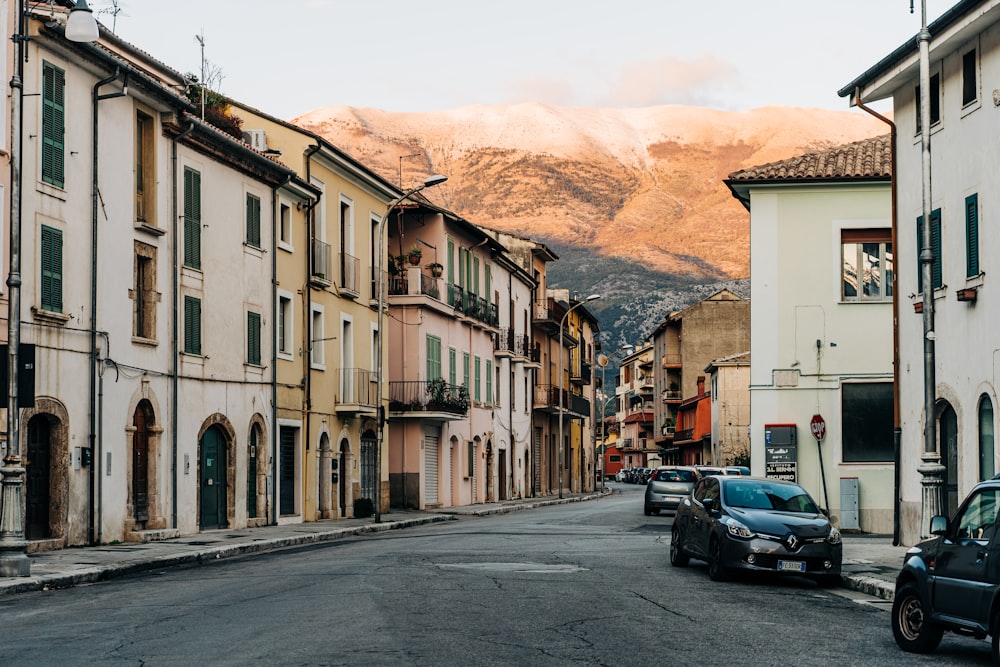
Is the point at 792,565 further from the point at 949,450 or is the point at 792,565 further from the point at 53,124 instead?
the point at 53,124

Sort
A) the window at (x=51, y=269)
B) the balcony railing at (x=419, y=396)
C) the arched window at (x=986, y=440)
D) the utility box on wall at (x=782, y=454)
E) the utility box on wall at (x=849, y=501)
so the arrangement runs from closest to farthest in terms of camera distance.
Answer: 1. the arched window at (x=986, y=440)
2. the window at (x=51, y=269)
3. the utility box on wall at (x=849, y=501)
4. the utility box on wall at (x=782, y=454)
5. the balcony railing at (x=419, y=396)

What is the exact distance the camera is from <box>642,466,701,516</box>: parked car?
4234 centimetres

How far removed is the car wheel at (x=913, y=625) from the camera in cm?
1149

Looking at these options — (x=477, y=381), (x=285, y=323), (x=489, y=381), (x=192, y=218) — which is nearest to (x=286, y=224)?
(x=285, y=323)

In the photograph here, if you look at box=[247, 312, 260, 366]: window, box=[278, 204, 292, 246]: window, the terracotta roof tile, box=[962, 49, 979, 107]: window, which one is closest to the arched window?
box=[962, 49, 979, 107]: window

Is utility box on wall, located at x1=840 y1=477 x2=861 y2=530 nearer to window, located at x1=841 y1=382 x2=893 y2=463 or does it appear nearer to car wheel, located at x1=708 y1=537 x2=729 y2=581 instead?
window, located at x1=841 y1=382 x2=893 y2=463

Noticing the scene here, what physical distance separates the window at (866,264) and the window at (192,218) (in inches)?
619

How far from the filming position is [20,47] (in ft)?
63.9

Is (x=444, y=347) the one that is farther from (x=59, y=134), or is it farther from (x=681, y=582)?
(x=681, y=582)

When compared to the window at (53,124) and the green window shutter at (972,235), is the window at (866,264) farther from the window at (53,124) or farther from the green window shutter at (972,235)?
the window at (53,124)

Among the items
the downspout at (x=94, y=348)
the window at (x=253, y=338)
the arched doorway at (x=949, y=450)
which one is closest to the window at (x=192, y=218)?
the window at (x=253, y=338)

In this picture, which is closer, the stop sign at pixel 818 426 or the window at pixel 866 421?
the stop sign at pixel 818 426

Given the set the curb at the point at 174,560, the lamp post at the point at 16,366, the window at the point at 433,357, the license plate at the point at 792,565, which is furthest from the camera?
the window at the point at 433,357

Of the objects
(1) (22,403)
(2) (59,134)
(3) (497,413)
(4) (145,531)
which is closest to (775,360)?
(4) (145,531)
